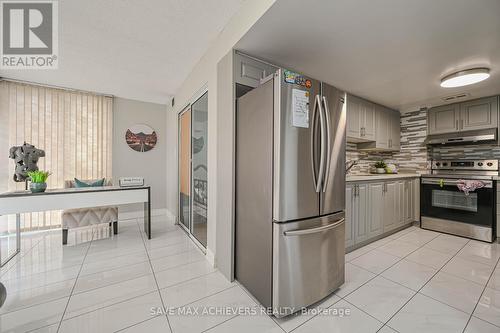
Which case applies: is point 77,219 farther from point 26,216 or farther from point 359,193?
point 359,193

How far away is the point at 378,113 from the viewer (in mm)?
3609

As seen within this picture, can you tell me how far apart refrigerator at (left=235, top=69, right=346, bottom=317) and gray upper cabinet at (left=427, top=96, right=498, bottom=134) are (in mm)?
3156

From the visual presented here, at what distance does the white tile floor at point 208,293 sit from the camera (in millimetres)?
1358

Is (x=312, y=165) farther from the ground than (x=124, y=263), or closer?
farther from the ground

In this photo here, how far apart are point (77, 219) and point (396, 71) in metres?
4.66

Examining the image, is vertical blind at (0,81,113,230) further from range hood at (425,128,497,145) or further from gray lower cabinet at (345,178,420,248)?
range hood at (425,128,497,145)

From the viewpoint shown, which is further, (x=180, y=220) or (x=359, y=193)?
(x=180, y=220)

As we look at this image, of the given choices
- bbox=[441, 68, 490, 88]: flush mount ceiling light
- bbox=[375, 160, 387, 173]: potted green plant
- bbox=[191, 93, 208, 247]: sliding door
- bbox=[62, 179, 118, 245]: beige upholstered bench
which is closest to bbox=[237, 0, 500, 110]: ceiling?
bbox=[441, 68, 490, 88]: flush mount ceiling light

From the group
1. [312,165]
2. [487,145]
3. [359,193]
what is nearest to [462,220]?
[487,145]

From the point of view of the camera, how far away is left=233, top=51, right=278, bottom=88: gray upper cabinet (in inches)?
73.2

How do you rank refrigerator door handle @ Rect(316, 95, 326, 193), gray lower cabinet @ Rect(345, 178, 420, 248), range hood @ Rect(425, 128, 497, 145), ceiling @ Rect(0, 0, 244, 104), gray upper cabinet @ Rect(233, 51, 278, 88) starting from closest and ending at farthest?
refrigerator door handle @ Rect(316, 95, 326, 193) → ceiling @ Rect(0, 0, 244, 104) → gray upper cabinet @ Rect(233, 51, 278, 88) → gray lower cabinet @ Rect(345, 178, 420, 248) → range hood @ Rect(425, 128, 497, 145)

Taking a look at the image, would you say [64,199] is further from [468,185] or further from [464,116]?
[464,116]

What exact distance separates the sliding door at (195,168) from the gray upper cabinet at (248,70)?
84cm

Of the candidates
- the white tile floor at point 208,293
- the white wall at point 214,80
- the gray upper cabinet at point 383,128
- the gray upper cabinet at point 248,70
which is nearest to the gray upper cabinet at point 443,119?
the gray upper cabinet at point 383,128
